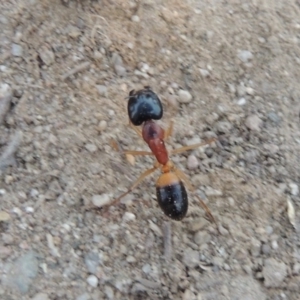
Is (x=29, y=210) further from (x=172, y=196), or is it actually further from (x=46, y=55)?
(x=46, y=55)

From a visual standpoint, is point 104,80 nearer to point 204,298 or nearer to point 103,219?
point 103,219

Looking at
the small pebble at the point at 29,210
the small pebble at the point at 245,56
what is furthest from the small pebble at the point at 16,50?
the small pebble at the point at 245,56

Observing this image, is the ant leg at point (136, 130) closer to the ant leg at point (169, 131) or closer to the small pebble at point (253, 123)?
the ant leg at point (169, 131)

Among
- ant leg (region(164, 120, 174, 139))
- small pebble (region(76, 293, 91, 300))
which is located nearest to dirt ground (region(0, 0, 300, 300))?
small pebble (region(76, 293, 91, 300))

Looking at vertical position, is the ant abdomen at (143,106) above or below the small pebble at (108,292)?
above

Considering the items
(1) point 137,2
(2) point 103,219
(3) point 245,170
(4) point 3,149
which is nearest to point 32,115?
(4) point 3,149

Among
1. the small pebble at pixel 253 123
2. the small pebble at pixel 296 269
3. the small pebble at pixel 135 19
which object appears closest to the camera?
the small pebble at pixel 296 269
